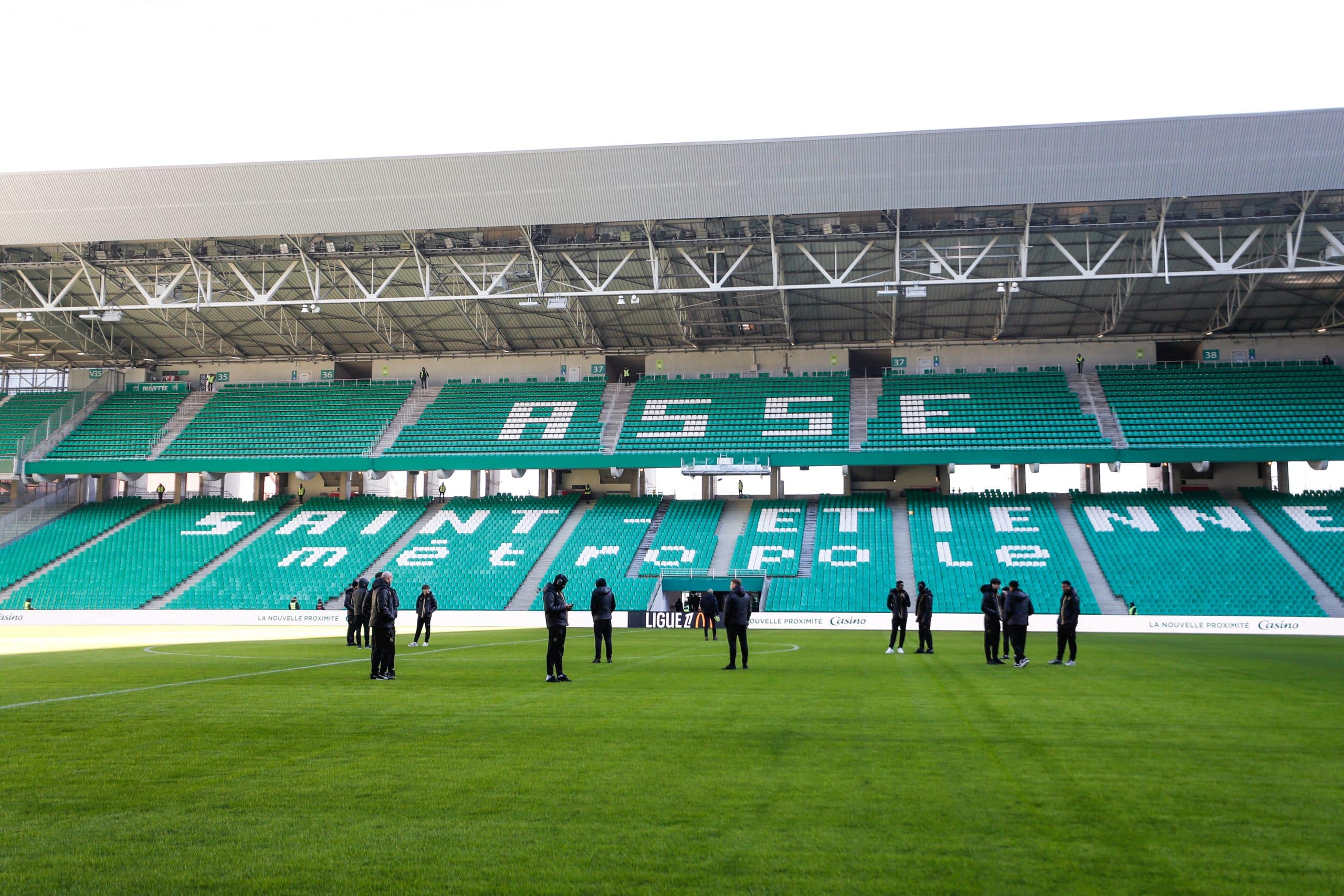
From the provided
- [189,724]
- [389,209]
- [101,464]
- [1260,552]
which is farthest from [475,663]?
[101,464]

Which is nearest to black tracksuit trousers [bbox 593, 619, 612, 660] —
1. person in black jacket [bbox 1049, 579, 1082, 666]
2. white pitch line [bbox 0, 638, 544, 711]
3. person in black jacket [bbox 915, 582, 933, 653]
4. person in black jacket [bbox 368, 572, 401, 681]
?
person in black jacket [bbox 368, 572, 401, 681]

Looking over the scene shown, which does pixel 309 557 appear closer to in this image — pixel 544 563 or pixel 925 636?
pixel 544 563

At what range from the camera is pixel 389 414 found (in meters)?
53.4

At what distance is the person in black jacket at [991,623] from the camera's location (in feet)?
62.7

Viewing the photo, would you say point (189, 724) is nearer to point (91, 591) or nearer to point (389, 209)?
point (389, 209)

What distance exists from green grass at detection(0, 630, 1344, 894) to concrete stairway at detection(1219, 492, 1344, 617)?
2544 centimetres

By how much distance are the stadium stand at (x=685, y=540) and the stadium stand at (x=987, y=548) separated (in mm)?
8988

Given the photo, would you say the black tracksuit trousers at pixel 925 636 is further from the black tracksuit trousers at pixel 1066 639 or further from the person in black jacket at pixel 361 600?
the person in black jacket at pixel 361 600

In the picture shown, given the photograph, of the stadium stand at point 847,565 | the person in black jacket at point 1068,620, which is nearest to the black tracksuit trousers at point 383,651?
the person in black jacket at point 1068,620

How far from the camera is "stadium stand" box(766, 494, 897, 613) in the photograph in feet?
129

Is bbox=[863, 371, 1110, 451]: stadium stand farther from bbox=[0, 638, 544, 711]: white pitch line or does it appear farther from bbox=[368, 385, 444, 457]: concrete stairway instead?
bbox=[0, 638, 544, 711]: white pitch line

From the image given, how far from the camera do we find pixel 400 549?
4622 cm

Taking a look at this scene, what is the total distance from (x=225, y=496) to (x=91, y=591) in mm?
12890

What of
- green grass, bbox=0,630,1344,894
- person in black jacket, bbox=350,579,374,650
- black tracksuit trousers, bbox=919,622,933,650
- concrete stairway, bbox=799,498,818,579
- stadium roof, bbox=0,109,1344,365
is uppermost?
stadium roof, bbox=0,109,1344,365
